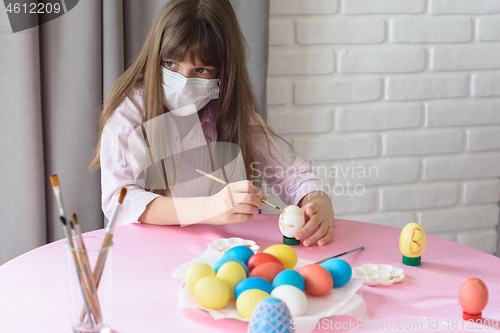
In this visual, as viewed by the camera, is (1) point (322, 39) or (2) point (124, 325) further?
(1) point (322, 39)

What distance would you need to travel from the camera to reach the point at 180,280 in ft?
2.25

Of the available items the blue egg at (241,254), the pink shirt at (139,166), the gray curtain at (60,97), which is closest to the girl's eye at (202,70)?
the pink shirt at (139,166)

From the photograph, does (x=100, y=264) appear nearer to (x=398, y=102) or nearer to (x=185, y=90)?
(x=185, y=90)

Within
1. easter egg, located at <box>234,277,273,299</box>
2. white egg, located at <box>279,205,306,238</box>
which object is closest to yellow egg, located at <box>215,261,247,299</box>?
easter egg, located at <box>234,277,273,299</box>

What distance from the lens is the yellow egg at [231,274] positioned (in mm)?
584

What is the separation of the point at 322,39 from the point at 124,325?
1.14m

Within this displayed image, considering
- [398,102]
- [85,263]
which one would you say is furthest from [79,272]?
[398,102]

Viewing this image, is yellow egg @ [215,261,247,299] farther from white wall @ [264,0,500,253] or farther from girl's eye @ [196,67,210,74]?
white wall @ [264,0,500,253]

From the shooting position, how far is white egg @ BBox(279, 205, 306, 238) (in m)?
0.84

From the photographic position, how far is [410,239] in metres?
0.74

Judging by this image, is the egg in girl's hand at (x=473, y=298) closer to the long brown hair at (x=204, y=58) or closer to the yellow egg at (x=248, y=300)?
the yellow egg at (x=248, y=300)

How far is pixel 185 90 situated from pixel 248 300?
0.65 m

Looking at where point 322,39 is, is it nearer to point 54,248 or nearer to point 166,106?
point 166,106

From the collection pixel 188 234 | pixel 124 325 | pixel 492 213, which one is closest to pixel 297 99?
pixel 188 234
